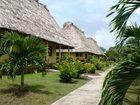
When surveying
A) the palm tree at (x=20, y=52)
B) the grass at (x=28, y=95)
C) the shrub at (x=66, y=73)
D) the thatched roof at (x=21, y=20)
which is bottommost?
the grass at (x=28, y=95)

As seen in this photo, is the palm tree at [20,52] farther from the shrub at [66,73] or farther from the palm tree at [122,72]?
the palm tree at [122,72]

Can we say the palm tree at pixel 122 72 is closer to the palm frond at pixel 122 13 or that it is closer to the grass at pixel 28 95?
the palm frond at pixel 122 13

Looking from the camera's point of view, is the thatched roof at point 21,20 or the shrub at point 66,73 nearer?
the shrub at point 66,73

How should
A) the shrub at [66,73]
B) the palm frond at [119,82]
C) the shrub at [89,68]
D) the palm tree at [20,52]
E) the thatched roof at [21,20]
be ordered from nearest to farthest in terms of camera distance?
the palm frond at [119,82], the palm tree at [20,52], the shrub at [66,73], the thatched roof at [21,20], the shrub at [89,68]

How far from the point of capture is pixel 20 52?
1240cm

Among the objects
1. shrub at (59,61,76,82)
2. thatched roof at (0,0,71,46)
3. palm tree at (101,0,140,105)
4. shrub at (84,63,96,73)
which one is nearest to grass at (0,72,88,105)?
shrub at (59,61,76,82)

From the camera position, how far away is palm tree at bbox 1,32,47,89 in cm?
1219

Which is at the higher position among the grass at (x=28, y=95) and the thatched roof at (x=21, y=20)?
the thatched roof at (x=21, y=20)

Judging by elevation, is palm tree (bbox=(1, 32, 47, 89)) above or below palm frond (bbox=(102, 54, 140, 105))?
above

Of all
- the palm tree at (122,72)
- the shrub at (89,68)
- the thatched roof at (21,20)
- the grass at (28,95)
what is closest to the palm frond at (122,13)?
the palm tree at (122,72)

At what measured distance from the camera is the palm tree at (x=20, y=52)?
1219 cm

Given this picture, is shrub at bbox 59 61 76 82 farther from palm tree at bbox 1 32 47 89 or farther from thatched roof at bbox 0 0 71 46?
palm tree at bbox 1 32 47 89

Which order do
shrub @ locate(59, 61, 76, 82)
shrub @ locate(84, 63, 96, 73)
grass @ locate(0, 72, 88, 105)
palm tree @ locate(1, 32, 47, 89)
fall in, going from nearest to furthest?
grass @ locate(0, 72, 88, 105) < palm tree @ locate(1, 32, 47, 89) < shrub @ locate(59, 61, 76, 82) < shrub @ locate(84, 63, 96, 73)

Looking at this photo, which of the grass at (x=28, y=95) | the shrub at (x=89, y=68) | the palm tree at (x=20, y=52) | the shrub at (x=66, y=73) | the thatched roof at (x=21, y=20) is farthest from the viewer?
the shrub at (x=89, y=68)
